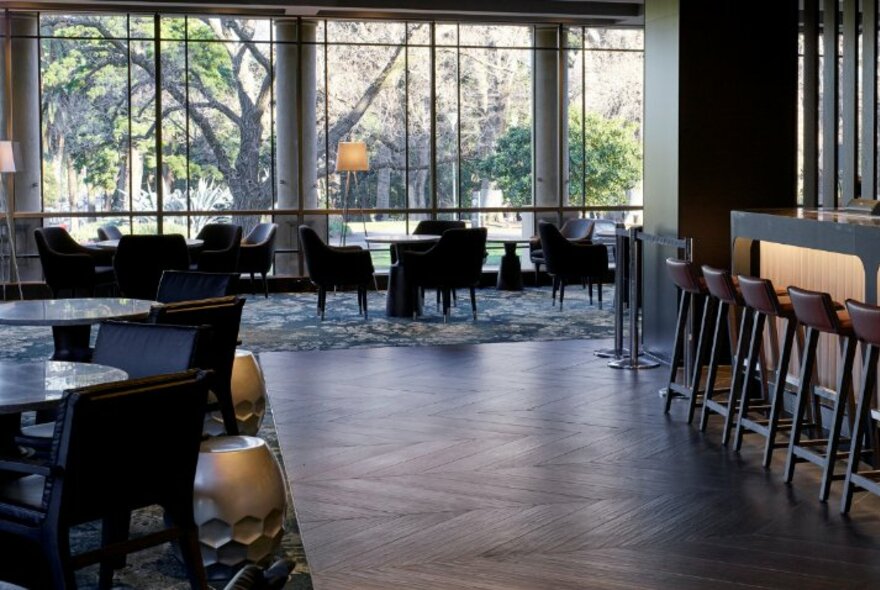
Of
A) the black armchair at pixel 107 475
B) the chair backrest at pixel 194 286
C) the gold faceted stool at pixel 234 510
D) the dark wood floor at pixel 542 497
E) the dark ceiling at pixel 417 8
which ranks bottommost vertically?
the dark wood floor at pixel 542 497

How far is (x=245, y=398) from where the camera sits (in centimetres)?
617

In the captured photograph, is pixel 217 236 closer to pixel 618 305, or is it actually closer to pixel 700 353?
pixel 618 305

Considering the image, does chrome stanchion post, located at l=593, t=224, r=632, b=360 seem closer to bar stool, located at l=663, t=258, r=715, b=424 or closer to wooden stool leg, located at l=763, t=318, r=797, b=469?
bar stool, located at l=663, t=258, r=715, b=424

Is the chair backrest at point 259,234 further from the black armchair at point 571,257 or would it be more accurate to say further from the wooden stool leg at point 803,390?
the wooden stool leg at point 803,390

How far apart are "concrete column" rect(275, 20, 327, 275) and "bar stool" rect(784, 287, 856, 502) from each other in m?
10.3

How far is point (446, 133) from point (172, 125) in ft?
11.4

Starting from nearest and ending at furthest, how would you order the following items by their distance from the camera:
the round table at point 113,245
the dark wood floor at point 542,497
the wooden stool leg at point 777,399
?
the dark wood floor at point 542,497, the wooden stool leg at point 777,399, the round table at point 113,245

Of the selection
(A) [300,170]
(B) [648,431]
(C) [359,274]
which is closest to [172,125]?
(A) [300,170]

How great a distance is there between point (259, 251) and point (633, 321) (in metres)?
6.28

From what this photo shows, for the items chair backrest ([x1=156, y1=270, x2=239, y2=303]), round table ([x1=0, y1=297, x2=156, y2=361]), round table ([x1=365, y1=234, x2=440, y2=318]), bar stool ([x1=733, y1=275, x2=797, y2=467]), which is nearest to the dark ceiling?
round table ([x1=365, y1=234, x2=440, y2=318])

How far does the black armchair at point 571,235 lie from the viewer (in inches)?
583

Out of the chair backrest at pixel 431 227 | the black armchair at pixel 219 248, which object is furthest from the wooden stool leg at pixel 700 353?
the chair backrest at pixel 431 227

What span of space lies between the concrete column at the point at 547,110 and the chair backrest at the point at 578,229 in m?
1.07

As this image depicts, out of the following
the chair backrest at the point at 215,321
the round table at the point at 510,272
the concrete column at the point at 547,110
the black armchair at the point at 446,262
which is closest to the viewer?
the chair backrest at the point at 215,321
